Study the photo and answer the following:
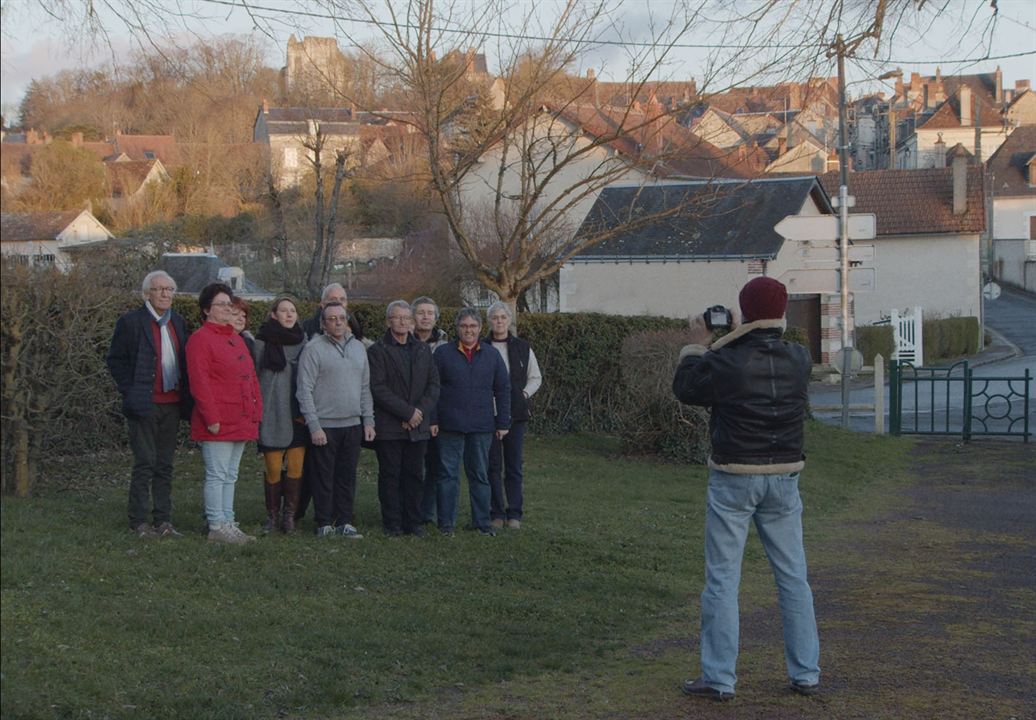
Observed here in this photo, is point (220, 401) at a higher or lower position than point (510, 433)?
higher

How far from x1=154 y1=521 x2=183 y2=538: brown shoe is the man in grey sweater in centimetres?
105

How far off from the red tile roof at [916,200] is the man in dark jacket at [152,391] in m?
45.8

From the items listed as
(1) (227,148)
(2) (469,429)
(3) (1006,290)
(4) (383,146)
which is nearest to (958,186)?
(3) (1006,290)

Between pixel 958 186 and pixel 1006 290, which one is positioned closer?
pixel 958 186

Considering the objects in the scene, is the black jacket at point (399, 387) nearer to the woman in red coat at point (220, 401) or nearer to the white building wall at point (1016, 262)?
the woman in red coat at point (220, 401)

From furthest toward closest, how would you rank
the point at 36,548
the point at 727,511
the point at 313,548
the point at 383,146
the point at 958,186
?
the point at 958,186 → the point at 383,146 → the point at 313,548 → the point at 36,548 → the point at 727,511

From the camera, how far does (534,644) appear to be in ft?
22.8

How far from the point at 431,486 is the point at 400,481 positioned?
1.74 ft

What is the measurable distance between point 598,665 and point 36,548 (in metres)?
3.57

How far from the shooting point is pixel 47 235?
6785mm

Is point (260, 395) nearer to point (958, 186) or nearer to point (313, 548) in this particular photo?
point (313, 548)

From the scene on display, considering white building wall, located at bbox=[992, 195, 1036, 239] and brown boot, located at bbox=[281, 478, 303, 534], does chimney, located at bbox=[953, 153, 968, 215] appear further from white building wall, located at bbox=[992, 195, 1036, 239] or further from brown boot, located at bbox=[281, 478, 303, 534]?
brown boot, located at bbox=[281, 478, 303, 534]

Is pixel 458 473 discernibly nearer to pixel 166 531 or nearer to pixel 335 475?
pixel 335 475

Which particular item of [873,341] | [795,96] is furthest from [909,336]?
[795,96]
